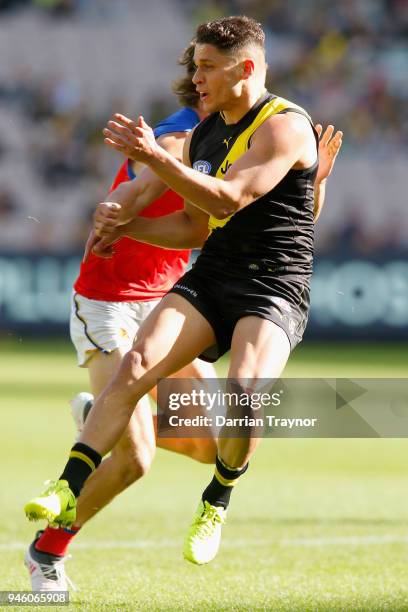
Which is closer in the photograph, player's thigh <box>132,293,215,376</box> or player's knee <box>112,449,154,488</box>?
player's thigh <box>132,293,215,376</box>

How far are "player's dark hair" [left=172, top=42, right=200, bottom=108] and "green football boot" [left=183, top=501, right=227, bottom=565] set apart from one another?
2.41 meters

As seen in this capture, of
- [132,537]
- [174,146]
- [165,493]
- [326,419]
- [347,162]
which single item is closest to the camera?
[174,146]

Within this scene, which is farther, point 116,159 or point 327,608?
point 116,159

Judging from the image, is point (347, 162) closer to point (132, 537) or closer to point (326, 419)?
point (326, 419)

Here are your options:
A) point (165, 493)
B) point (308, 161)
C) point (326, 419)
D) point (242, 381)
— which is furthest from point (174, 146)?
point (326, 419)

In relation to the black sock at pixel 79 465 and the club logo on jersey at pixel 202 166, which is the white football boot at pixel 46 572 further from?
the club logo on jersey at pixel 202 166

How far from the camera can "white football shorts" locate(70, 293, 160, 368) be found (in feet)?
21.4

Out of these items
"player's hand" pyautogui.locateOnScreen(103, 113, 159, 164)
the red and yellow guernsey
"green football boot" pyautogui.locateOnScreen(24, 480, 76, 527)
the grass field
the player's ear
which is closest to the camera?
"green football boot" pyautogui.locateOnScreen(24, 480, 76, 527)

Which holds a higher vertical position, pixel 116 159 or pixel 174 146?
pixel 174 146

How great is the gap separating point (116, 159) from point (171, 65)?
2799 millimetres

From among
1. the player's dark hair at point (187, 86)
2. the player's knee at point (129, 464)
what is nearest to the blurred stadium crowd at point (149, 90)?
the player's dark hair at point (187, 86)

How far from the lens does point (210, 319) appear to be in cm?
551

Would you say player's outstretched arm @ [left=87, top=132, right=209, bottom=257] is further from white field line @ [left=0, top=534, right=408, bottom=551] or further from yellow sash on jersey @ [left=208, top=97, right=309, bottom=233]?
white field line @ [left=0, top=534, right=408, bottom=551]

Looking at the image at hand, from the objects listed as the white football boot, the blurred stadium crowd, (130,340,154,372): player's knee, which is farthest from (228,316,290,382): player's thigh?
the blurred stadium crowd
